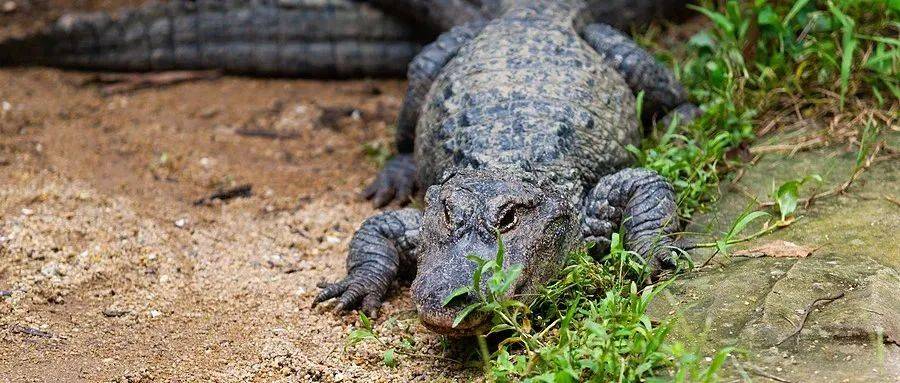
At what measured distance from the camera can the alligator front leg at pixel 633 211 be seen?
4441 mm

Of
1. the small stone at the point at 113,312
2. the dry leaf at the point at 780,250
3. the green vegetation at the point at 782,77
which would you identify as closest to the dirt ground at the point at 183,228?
the small stone at the point at 113,312

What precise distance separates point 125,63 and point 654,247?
4821 millimetres

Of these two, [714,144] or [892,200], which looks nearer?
[892,200]

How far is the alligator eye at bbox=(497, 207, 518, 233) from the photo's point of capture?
3949 millimetres

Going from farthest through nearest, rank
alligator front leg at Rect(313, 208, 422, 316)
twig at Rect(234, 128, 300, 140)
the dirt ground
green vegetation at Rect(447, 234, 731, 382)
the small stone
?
1. twig at Rect(234, 128, 300, 140)
2. alligator front leg at Rect(313, 208, 422, 316)
3. the small stone
4. the dirt ground
5. green vegetation at Rect(447, 234, 731, 382)

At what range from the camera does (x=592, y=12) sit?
651 cm

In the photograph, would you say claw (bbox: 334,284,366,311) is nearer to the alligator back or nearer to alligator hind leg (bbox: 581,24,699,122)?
the alligator back

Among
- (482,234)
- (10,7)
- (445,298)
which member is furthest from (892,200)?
(10,7)

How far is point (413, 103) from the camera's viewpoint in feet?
19.2

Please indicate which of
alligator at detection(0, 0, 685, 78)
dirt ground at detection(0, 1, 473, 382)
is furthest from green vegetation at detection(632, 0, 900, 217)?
dirt ground at detection(0, 1, 473, 382)

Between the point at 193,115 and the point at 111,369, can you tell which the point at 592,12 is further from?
the point at 111,369

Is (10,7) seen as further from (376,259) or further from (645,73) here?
(645,73)

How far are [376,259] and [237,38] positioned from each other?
335cm

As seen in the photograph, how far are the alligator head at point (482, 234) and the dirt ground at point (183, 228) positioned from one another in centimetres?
39
